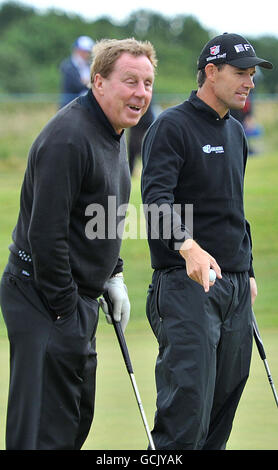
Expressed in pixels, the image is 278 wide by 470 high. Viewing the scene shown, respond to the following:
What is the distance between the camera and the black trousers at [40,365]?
14.0ft

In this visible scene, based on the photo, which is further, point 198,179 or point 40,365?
point 198,179

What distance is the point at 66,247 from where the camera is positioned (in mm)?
4188

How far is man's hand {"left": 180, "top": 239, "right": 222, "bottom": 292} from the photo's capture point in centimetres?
438

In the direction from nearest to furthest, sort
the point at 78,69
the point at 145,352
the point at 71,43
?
the point at 145,352, the point at 78,69, the point at 71,43

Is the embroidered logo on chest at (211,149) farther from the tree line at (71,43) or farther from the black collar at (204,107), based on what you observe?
the tree line at (71,43)

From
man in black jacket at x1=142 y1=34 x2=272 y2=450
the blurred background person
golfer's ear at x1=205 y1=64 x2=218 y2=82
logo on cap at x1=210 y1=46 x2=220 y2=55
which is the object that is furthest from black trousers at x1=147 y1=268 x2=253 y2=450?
the blurred background person

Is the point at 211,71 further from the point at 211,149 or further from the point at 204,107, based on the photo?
the point at 211,149

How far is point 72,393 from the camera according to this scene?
438 cm

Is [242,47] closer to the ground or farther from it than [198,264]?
farther from it

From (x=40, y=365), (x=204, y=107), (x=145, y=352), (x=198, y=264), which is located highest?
(x=204, y=107)

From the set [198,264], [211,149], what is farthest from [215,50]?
[198,264]

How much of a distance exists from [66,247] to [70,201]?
0.20 metres

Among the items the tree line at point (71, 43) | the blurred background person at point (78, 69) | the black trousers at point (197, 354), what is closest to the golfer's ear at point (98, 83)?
the black trousers at point (197, 354)
